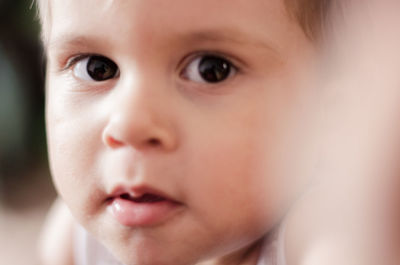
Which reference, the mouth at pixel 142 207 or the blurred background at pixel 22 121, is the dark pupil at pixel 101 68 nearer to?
the mouth at pixel 142 207

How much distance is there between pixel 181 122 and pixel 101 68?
116 millimetres

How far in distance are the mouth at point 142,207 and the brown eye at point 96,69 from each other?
0.12m

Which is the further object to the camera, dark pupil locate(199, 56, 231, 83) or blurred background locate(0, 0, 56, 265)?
blurred background locate(0, 0, 56, 265)

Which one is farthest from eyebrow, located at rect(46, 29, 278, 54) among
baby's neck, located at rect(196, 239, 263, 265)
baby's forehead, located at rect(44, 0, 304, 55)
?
baby's neck, located at rect(196, 239, 263, 265)

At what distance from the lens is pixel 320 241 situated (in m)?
0.59

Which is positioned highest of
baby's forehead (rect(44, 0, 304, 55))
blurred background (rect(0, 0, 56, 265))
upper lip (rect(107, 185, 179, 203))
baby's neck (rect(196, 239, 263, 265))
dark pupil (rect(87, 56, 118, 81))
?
blurred background (rect(0, 0, 56, 265))

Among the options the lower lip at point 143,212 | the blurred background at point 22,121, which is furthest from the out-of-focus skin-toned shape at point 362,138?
the blurred background at point 22,121

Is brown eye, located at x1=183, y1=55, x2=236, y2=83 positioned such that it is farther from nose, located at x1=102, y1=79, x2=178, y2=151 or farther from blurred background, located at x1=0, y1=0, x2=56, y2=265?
blurred background, located at x1=0, y1=0, x2=56, y2=265

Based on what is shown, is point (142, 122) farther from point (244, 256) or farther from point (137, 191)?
point (244, 256)

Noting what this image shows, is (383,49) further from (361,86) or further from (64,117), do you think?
(64,117)

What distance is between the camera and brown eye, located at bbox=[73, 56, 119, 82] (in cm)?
56

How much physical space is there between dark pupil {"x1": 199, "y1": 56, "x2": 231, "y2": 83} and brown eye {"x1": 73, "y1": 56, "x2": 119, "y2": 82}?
3.4 inches

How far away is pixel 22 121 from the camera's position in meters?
1.32

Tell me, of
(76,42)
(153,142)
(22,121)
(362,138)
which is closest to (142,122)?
(153,142)
